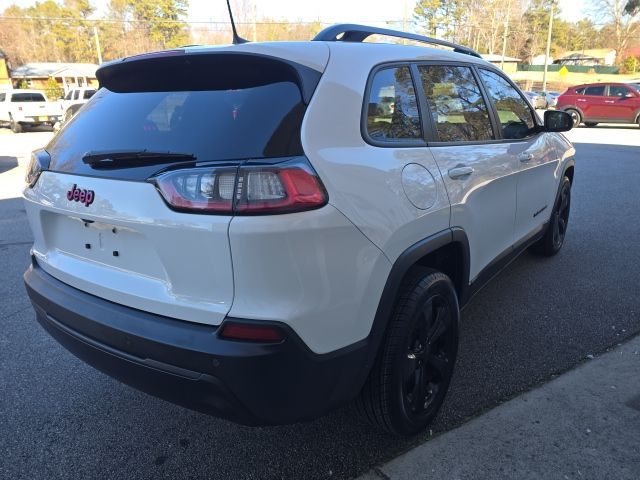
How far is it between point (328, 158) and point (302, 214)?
261mm

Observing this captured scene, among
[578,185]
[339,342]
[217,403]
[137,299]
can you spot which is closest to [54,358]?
[137,299]

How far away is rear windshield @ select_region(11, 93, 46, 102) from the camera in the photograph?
23.2 metres

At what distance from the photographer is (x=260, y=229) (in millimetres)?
1669

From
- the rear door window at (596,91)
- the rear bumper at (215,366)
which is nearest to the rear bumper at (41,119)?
the rear door window at (596,91)

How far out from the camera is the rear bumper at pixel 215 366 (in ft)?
5.69

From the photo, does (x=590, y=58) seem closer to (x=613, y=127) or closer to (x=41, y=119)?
(x=613, y=127)

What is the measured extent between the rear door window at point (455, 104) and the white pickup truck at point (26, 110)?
2417cm

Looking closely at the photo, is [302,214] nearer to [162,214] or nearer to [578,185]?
[162,214]

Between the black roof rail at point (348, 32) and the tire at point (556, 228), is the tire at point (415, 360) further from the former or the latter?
the tire at point (556, 228)

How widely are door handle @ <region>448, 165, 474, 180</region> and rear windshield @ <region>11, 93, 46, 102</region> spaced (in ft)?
83.7

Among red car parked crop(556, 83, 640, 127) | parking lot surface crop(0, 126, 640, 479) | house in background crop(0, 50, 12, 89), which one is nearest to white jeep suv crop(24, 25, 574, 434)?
parking lot surface crop(0, 126, 640, 479)

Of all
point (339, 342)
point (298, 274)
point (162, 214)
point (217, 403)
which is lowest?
point (217, 403)

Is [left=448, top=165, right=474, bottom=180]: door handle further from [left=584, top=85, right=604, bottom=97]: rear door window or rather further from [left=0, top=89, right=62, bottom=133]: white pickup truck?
[left=0, top=89, right=62, bottom=133]: white pickup truck

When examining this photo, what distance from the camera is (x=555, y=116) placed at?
4.01 metres
